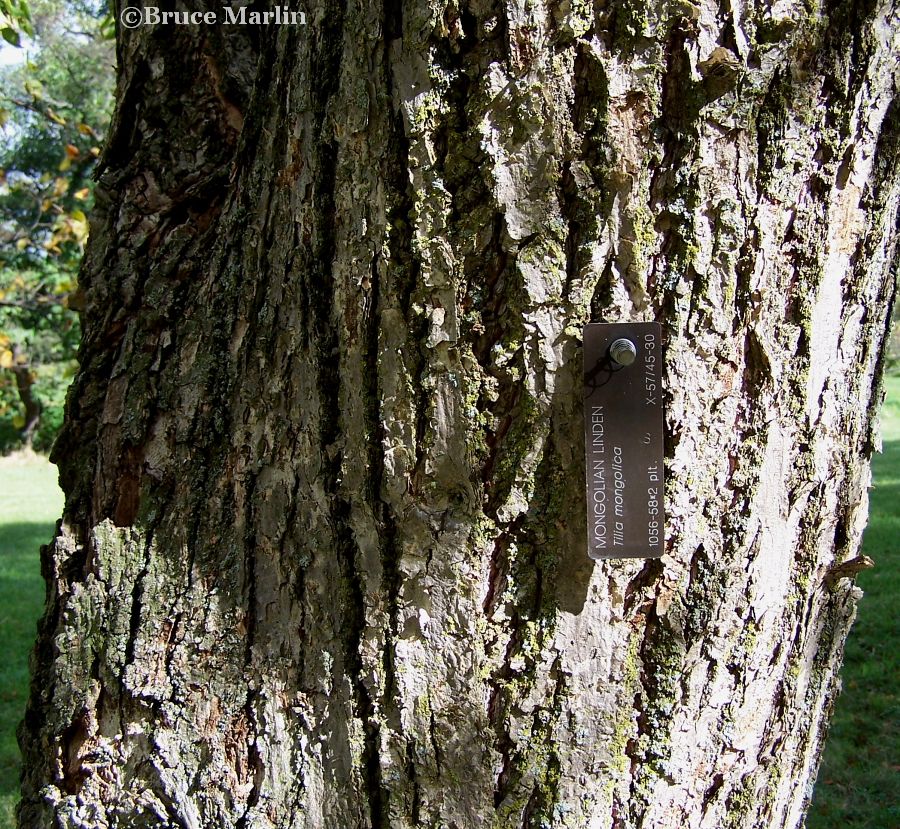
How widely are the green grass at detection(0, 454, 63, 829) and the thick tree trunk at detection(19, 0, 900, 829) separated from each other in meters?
2.27

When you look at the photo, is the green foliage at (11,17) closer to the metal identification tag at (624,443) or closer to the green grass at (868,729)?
the metal identification tag at (624,443)

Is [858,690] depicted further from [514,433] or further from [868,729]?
[514,433]

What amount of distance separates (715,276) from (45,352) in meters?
21.5

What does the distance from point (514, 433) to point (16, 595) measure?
7.13m

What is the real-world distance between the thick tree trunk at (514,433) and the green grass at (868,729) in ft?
7.91

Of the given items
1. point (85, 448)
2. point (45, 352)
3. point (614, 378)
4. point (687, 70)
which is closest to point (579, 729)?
point (614, 378)

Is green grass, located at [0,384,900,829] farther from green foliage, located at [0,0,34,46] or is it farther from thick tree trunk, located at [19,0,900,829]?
green foliage, located at [0,0,34,46]

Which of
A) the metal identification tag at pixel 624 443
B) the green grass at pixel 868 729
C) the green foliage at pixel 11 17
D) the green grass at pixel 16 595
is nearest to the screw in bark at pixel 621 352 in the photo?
the metal identification tag at pixel 624 443

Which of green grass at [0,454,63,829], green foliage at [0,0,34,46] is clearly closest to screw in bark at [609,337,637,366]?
green foliage at [0,0,34,46]

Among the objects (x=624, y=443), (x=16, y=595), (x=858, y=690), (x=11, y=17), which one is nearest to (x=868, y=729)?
(x=858, y=690)

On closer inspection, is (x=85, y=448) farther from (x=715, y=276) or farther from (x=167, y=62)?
(x=715, y=276)

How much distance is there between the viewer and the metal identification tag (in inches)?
45.8

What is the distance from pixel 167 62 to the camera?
1682mm

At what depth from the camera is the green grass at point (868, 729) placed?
134 inches
